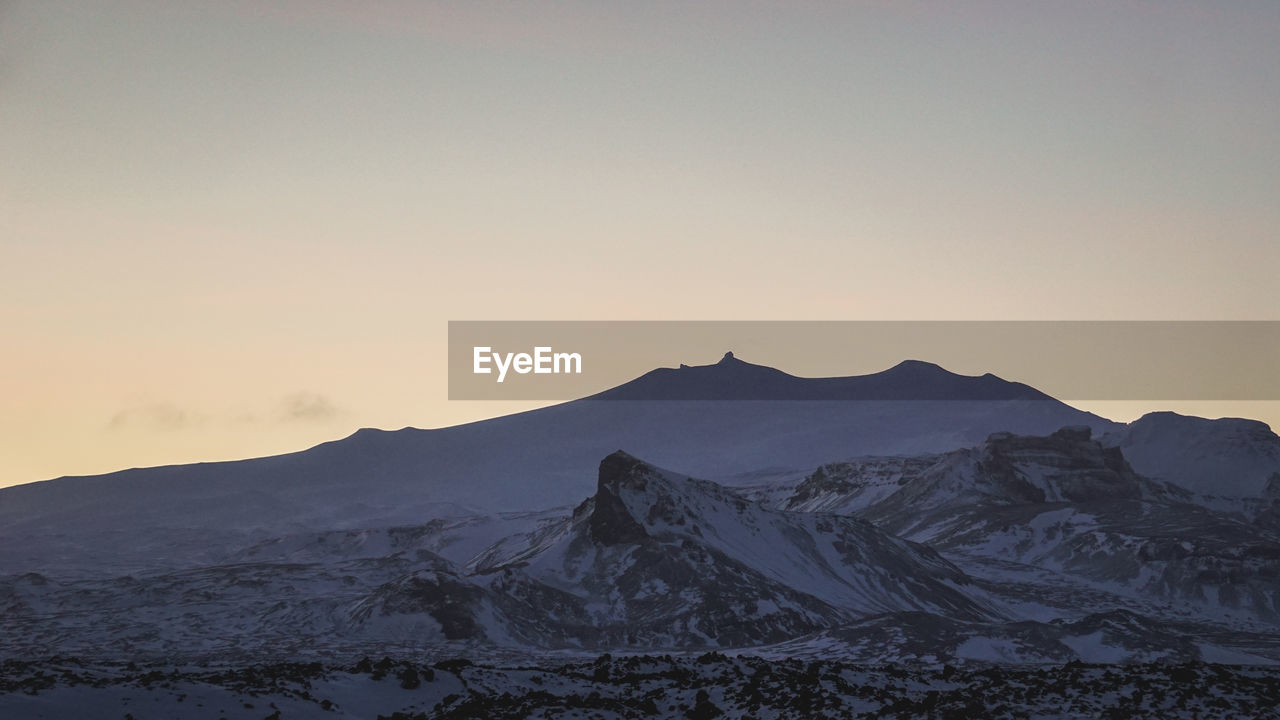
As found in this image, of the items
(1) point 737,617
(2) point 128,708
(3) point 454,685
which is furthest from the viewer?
(1) point 737,617

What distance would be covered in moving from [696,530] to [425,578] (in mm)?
39008

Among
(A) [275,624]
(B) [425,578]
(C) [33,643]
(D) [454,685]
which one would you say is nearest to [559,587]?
(B) [425,578]

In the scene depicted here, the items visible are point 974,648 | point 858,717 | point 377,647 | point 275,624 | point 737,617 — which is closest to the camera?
point 858,717

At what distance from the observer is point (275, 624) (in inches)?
7234

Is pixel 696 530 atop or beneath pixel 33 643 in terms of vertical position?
atop

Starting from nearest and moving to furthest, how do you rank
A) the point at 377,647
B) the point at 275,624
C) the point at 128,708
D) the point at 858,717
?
1. the point at 128,708
2. the point at 858,717
3. the point at 377,647
4. the point at 275,624

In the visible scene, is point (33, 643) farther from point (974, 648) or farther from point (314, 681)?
point (314, 681)

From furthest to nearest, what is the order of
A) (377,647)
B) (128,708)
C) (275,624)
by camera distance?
(275,624)
(377,647)
(128,708)

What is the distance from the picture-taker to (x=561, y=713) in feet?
203

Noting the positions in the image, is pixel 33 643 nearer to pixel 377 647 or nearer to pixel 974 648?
pixel 377 647

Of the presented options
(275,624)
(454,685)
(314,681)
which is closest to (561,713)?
(454,685)

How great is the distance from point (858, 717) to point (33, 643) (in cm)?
13907

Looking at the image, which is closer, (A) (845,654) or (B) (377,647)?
(A) (845,654)

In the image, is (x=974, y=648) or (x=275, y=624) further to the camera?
(x=275, y=624)
